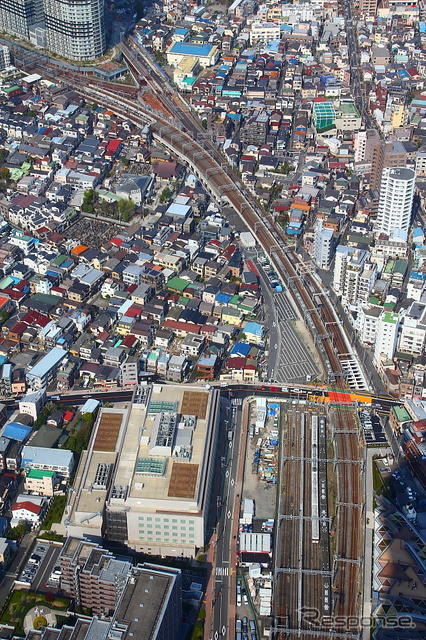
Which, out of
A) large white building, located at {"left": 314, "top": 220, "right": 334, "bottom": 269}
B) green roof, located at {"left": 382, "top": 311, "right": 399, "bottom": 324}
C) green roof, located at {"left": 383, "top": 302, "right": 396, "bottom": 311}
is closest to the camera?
green roof, located at {"left": 382, "top": 311, "right": 399, "bottom": 324}

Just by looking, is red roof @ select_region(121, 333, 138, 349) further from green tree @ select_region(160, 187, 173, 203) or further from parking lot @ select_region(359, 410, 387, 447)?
green tree @ select_region(160, 187, 173, 203)

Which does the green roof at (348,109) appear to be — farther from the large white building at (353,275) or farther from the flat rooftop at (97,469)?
the flat rooftop at (97,469)

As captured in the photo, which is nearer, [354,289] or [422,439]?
[422,439]

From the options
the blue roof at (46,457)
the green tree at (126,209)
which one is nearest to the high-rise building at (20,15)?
the green tree at (126,209)

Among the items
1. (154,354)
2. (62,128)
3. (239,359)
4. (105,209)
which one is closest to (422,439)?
(239,359)

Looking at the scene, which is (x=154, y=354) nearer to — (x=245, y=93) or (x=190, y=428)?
(x=190, y=428)

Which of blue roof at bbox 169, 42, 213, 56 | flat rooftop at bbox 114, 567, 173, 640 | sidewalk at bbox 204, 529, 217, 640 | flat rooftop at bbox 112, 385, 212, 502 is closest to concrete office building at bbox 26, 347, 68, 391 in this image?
flat rooftop at bbox 112, 385, 212, 502
